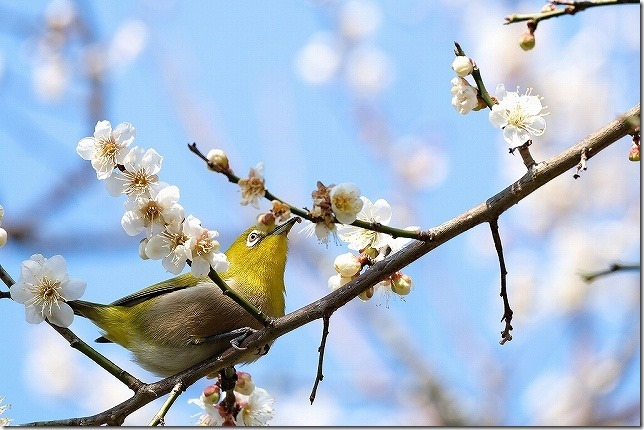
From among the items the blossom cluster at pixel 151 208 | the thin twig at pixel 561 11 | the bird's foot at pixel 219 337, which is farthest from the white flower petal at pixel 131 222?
the thin twig at pixel 561 11

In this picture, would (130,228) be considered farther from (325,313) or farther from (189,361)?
(189,361)

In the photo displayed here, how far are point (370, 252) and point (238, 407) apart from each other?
0.78 metres

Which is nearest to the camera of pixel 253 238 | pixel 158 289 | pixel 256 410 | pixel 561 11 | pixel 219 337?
pixel 561 11

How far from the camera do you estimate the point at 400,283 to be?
9.59 feet

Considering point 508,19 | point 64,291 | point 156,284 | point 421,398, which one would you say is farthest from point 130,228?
point 421,398

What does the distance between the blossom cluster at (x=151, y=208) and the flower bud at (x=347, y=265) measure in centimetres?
47

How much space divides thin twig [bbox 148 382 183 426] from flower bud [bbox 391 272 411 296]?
2.78 ft

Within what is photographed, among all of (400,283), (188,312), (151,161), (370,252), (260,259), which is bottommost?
(400,283)

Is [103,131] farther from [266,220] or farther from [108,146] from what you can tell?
[266,220]

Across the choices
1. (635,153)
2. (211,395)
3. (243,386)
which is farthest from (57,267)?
(635,153)

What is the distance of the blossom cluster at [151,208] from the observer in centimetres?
256

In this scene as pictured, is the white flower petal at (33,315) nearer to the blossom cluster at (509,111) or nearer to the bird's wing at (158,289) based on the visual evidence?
the bird's wing at (158,289)

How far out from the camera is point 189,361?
3.80 metres

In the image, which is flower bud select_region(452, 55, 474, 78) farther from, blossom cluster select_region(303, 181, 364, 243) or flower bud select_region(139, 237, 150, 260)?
flower bud select_region(139, 237, 150, 260)
